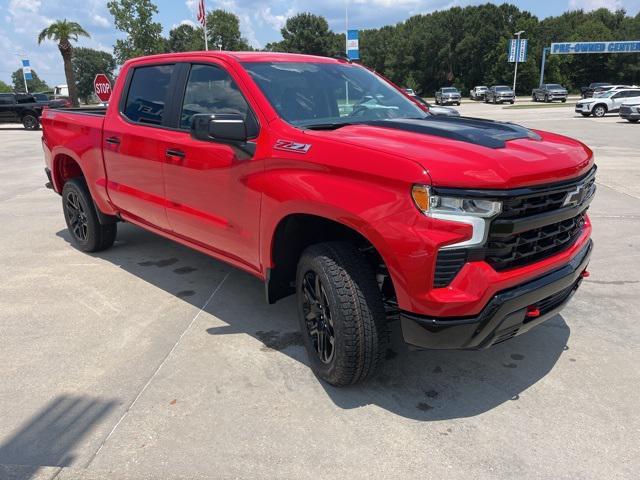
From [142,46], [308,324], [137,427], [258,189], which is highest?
[142,46]

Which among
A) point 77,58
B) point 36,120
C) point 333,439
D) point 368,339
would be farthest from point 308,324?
point 77,58

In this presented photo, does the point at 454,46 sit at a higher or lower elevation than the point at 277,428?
higher

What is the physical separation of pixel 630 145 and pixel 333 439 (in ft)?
50.5

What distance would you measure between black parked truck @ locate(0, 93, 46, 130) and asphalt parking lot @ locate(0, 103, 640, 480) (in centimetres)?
2357

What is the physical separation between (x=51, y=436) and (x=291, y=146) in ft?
6.37

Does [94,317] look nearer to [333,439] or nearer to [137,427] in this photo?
[137,427]

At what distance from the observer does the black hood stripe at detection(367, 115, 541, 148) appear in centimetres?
280

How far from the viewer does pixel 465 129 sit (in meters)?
3.06

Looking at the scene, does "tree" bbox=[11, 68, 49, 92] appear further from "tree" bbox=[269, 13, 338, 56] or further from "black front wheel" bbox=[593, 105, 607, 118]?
"black front wheel" bbox=[593, 105, 607, 118]

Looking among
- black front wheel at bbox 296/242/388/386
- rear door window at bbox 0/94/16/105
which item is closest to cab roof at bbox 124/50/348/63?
black front wheel at bbox 296/242/388/386

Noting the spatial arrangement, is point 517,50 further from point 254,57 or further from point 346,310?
point 346,310

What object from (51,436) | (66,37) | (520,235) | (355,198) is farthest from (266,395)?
(66,37)

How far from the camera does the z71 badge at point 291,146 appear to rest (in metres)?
2.88

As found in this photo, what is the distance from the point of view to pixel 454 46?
85.0 m
